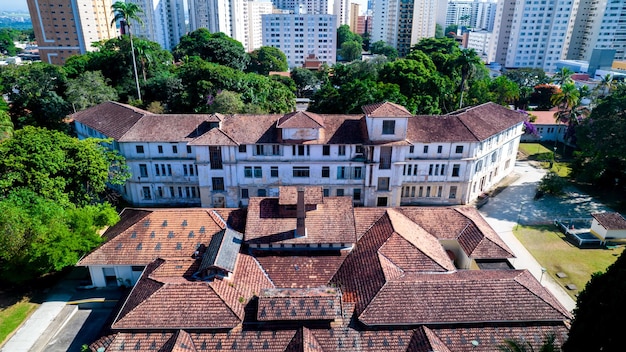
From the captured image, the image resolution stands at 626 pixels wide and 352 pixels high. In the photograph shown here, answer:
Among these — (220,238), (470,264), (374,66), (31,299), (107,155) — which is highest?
(374,66)

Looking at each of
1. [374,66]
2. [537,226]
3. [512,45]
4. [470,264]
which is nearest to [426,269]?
[470,264]

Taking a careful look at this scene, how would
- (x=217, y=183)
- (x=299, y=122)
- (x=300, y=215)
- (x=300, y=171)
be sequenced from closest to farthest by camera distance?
(x=300, y=215) < (x=299, y=122) < (x=300, y=171) < (x=217, y=183)

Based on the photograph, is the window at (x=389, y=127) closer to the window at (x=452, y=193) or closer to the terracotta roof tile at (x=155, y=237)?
the window at (x=452, y=193)

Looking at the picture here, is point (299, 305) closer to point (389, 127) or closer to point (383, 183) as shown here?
point (383, 183)

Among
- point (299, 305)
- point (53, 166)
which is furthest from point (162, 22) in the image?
point (299, 305)

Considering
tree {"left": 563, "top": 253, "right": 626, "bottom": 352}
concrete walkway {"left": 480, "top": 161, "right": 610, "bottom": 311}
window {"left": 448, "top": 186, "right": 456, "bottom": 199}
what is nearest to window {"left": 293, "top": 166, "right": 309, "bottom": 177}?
window {"left": 448, "top": 186, "right": 456, "bottom": 199}

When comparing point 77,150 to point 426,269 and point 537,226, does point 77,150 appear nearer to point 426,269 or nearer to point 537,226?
point 426,269
